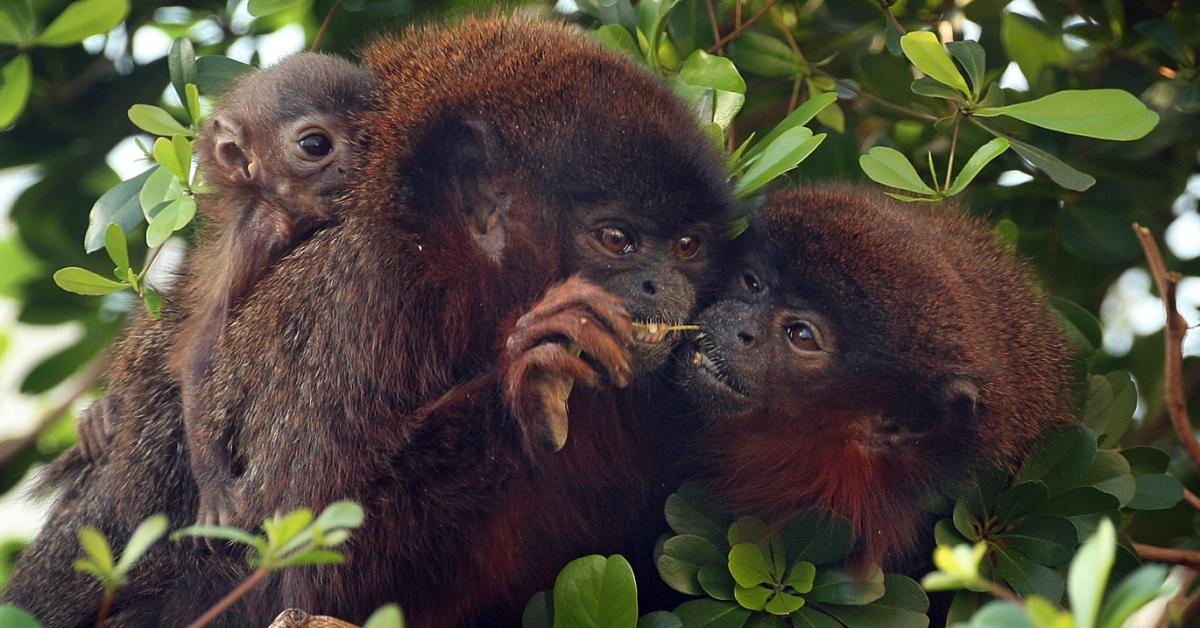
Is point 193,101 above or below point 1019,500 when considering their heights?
above

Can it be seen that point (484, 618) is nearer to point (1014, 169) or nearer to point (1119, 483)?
point (1119, 483)

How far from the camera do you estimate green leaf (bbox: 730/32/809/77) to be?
3598 mm

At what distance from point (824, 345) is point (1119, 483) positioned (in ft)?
2.50

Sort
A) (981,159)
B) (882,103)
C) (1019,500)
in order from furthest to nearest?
(882,103)
(1019,500)
(981,159)

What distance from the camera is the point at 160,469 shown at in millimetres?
3373

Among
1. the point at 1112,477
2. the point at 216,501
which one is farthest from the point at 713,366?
the point at 216,501

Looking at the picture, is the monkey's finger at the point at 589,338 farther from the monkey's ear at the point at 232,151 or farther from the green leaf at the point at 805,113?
the monkey's ear at the point at 232,151

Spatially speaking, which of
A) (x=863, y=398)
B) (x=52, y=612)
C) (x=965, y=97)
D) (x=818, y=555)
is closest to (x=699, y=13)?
(x=965, y=97)

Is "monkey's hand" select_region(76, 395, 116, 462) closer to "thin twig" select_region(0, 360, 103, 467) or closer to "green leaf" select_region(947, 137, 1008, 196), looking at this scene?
"thin twig" select_region(0, 360, 103, 467)

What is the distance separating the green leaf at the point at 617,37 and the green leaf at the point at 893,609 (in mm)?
1547

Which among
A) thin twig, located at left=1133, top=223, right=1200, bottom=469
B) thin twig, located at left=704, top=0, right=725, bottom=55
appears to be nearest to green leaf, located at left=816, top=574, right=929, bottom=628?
thin twig, located at left=1133, top=223, right=1200, bottom=469

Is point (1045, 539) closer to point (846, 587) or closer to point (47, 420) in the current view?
point (846, 587)

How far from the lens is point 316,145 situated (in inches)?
126

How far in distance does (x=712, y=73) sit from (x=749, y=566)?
3.99ft
